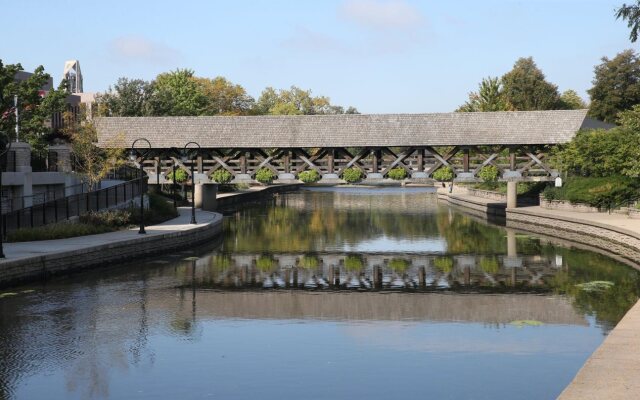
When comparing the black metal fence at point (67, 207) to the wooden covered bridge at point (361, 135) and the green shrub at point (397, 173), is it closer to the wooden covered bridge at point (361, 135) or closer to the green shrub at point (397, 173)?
the wooden covered bridge at point (361, 135)

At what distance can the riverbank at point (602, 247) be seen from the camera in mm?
13476

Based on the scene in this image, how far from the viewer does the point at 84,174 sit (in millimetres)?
46469

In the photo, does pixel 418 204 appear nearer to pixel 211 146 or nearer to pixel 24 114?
pixel 211 146

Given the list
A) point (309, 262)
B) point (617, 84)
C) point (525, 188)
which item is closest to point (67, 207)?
point (309, 262)

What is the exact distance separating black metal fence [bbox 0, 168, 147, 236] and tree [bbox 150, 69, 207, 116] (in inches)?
1588

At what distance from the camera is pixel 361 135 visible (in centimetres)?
5475

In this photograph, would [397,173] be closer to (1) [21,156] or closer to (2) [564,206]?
(2) [564,206]

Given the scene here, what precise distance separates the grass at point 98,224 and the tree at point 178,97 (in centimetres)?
3730

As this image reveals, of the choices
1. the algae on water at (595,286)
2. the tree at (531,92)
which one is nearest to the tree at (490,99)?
the tree at (531,92)

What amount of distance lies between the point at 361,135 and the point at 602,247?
18791 millimetres

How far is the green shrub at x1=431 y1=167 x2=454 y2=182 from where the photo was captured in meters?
54.8

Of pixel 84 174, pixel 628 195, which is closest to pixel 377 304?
pixel 84 174

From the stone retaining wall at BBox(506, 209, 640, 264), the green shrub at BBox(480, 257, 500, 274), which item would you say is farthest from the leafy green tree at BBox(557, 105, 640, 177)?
the green shrub at BBox(480, 257, 500, 274)

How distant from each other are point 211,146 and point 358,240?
45.4 ft
